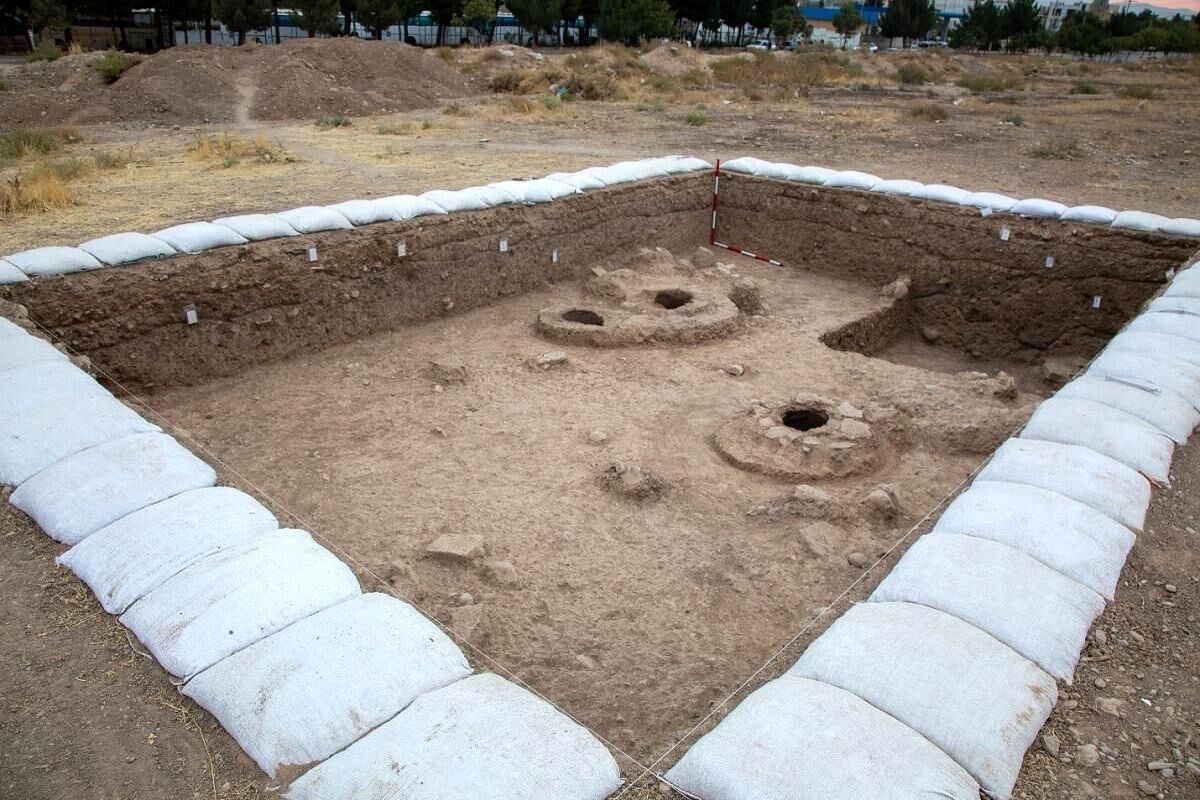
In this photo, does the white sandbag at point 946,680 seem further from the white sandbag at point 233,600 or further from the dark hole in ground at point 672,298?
the dark hole in ground at point 672,298

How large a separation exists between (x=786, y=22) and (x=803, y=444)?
5485cm

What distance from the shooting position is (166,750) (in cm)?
276

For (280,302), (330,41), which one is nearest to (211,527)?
(280,302)

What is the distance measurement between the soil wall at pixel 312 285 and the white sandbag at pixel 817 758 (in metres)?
6.08

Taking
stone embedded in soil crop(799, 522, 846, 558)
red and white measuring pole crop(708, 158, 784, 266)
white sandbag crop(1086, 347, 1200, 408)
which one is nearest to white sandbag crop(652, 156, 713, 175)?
red and white measuring pole crop(708, 158, 784, 266)

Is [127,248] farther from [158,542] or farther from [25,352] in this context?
[158,542]

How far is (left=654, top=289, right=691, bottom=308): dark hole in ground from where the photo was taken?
9.44 metres

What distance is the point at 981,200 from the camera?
981 cm

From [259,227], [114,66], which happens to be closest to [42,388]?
[259,227]

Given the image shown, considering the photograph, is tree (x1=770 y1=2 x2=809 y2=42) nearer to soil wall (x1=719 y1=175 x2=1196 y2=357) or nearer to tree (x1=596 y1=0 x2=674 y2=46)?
tree (x1=596 y1=0 x2=674 y2=46)

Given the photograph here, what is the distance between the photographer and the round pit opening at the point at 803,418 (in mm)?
6945

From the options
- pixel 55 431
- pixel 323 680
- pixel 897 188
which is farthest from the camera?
pixel 897 188

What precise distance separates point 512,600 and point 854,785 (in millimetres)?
2548

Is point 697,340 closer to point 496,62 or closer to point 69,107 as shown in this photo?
point 69,107
